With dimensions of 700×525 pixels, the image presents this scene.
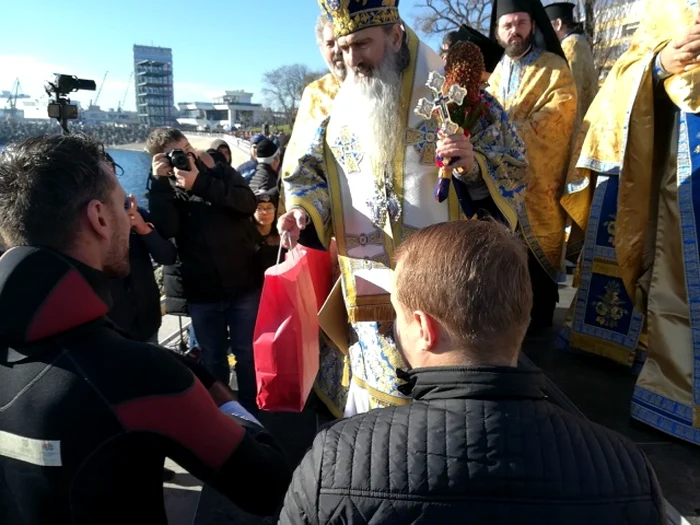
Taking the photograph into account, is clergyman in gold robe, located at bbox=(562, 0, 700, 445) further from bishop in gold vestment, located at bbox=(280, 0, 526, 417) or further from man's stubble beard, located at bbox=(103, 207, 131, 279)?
man's stubble beard, located at bbox=(103, 207, 131, 279)

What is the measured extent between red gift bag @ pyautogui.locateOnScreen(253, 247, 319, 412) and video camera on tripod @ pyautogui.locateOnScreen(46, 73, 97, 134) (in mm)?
2789

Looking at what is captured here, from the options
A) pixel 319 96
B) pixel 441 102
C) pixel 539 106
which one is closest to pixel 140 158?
pixel 319 96

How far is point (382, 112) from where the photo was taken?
84.7 inches

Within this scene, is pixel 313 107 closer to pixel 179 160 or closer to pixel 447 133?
pixel 179 160

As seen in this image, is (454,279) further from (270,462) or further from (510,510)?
(270,462)

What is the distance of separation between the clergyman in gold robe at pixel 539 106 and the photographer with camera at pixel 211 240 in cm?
180

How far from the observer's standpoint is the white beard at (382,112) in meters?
2.15

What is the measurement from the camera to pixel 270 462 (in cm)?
123

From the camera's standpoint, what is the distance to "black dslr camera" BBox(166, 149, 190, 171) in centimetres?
298

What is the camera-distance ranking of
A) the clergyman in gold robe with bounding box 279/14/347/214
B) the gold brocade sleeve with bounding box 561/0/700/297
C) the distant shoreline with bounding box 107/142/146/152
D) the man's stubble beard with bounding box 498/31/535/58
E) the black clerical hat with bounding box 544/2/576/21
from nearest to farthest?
the gold brocade sleeve with bounding box 561/0/700/297
the clergyman in gold robe with bounding box 279/14/347/214
the man's stubble beard with bounding box 498/31/535/58
the black clerical hat with bounding box 544/2/576/21
the distant shoreline with bounding box 107/142/146/152

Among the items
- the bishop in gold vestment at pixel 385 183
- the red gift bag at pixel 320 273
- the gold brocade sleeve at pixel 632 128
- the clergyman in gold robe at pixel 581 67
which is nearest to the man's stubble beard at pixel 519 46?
the clergyman in gold robe at pixel 581 67

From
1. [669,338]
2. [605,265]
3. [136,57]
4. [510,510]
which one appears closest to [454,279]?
[510,510]

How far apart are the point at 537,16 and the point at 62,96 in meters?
3.45

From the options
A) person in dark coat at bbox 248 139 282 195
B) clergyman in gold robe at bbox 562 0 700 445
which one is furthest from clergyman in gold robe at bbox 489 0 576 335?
person in dark coat at bbox 248 139 282 195
